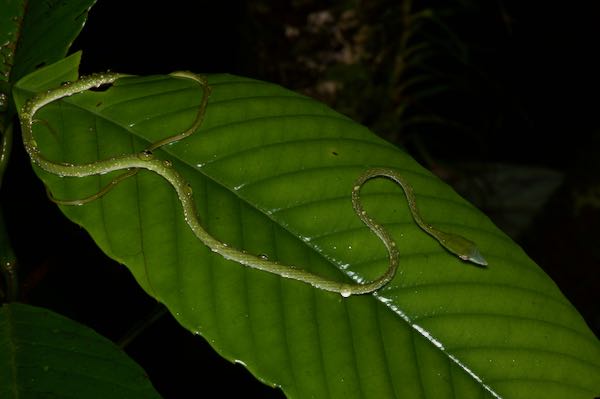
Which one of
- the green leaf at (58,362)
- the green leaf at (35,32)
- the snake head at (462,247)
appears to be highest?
the green leaf at (35,32)

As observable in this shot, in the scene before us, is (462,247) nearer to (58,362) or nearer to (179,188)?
(179,188)

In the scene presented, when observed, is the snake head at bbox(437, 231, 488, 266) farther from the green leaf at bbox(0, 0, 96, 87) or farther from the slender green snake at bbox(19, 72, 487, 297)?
the green leaf at bbox(0, 0, 96, 87)

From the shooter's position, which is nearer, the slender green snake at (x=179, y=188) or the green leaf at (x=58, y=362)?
the green leaf at (x=58, y=362)

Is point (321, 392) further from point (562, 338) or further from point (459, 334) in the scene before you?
point (562, 338)

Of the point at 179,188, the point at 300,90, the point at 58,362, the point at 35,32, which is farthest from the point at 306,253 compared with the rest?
the point at 300,90

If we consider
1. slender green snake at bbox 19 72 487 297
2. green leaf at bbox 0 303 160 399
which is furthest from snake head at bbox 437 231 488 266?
green leaf at bbox 0 303 160 399

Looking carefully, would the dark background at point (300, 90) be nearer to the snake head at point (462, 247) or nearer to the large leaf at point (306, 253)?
the large leaf at point (306, 253)

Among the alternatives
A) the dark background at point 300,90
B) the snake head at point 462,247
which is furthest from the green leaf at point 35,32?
the snake head at point 462,247

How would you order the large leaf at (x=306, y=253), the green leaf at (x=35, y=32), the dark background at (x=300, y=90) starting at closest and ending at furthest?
the large leaf at (x=306, y=253) < the green leaf at (x=35, y=32) < the dark background at (x=300, y=90)
